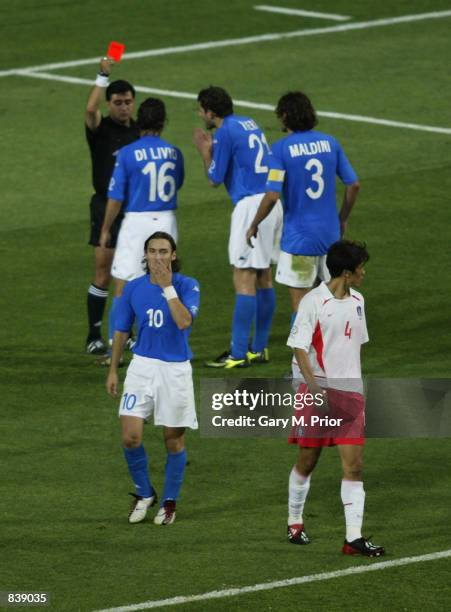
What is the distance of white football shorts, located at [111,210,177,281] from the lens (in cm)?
1652

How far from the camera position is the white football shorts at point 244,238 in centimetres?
1678

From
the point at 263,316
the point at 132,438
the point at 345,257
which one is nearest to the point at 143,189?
the point at 263,316

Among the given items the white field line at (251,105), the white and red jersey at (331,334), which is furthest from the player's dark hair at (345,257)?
the white field line at (251,105)

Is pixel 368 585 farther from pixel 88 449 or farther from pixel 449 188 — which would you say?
pixel 449 188

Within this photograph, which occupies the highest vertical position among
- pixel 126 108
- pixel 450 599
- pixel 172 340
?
pixel 126 108

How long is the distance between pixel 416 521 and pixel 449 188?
1115 cm

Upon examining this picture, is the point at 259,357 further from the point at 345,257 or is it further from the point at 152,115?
the point at 345,257

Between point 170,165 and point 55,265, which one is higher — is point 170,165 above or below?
above

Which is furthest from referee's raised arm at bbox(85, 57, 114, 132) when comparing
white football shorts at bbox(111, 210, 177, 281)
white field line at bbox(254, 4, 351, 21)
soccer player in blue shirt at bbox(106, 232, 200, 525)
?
white field line at bbox(254, 4, 351, 21)

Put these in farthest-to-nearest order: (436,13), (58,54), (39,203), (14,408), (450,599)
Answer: (436,13), (58,54), (39,203), (14,408), (450,599)

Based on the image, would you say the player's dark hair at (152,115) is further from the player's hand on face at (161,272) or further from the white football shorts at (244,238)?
the player's hand on face at (161,272)

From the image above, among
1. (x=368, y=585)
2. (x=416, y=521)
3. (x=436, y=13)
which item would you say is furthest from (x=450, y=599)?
(x=436, y=13)

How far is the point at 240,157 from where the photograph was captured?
16.8 m

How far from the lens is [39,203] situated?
907 inches
